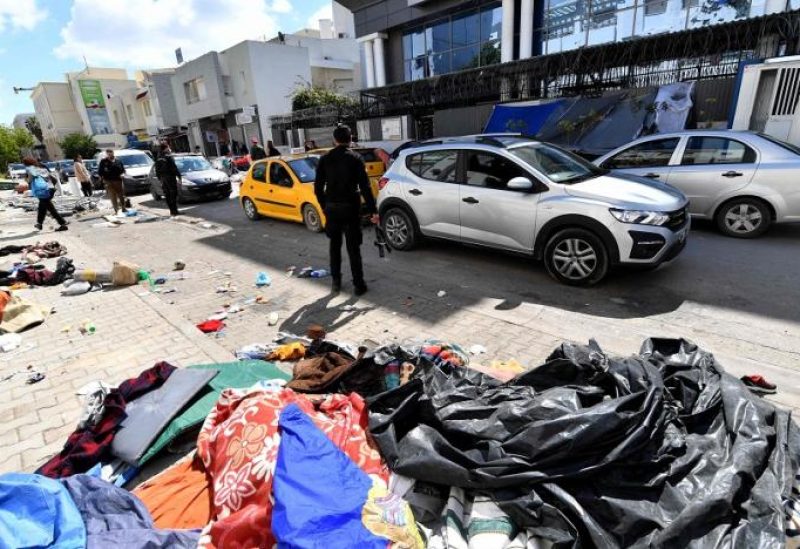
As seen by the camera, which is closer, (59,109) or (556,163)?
(556,163)

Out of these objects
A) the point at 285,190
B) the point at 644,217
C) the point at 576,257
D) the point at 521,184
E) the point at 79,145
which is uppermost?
the point at 79,145

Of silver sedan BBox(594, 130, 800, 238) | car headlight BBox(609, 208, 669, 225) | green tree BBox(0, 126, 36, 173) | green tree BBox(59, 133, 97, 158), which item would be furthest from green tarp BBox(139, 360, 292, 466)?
green tree BBox(59, 133, 97, 158)

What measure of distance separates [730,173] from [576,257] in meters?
3.51

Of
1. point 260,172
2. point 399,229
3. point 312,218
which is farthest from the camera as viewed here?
point 260,172

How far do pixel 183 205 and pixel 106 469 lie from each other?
1410 cm

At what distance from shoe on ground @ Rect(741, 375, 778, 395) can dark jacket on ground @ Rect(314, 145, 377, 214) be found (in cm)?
390

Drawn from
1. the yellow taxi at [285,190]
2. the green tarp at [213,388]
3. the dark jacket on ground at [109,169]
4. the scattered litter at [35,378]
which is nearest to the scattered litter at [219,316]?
the green tarp at [213,388]

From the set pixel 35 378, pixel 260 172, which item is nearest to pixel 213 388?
pixel 35 378

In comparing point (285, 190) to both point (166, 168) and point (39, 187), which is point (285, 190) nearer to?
point (166, 168)

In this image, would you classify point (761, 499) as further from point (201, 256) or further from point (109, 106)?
point (109, 106)

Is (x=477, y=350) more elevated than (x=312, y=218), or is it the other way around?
(x=312, y=218)

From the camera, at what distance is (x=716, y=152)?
6.94m

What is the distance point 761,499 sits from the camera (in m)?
2.01

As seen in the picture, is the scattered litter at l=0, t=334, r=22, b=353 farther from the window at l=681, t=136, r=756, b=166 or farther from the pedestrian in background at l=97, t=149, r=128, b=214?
the pedestrian in background at l=97, t=149, r=128, b=214
